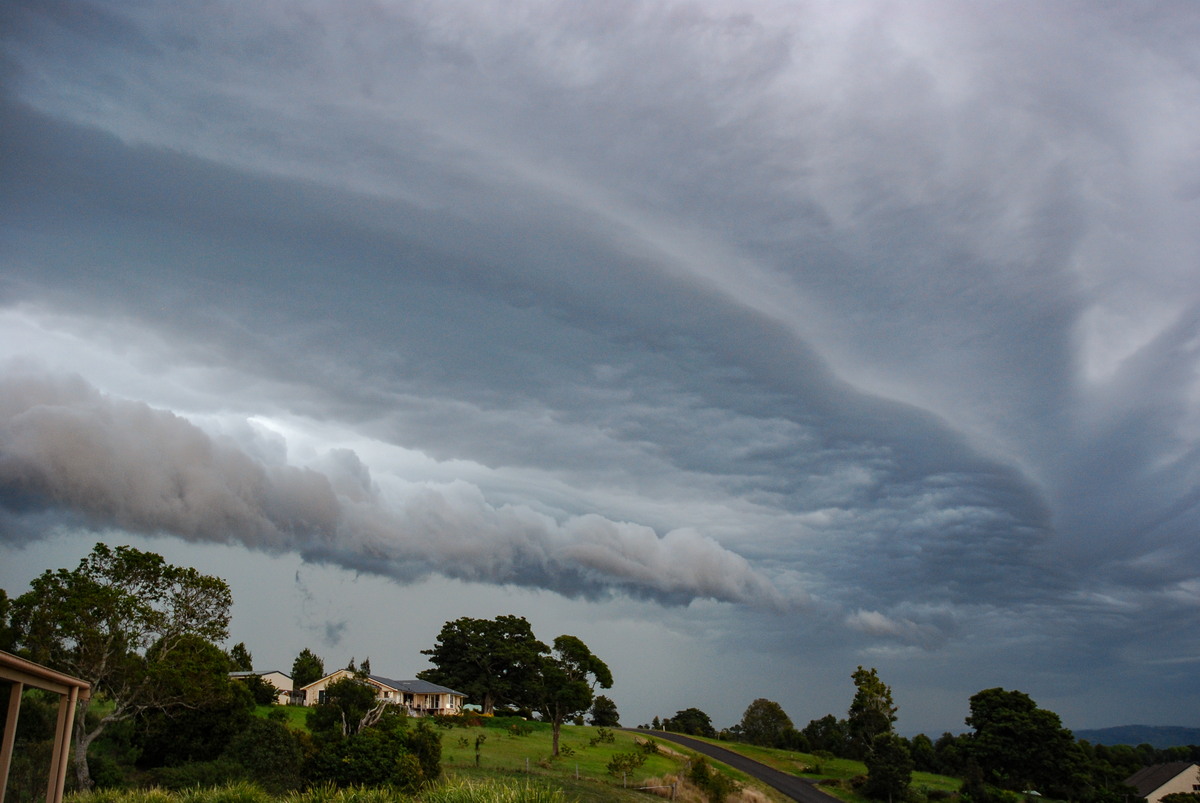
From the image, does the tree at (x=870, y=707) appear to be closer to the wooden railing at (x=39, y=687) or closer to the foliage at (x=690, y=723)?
the foliage at (x=690, y=723)

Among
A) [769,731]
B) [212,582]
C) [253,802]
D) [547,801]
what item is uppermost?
[212,582]

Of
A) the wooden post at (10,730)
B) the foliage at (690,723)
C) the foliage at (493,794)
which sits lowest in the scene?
the foliage at (690,723)

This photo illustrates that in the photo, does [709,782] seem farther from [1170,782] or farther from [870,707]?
[1170,782]

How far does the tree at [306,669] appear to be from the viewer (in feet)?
328

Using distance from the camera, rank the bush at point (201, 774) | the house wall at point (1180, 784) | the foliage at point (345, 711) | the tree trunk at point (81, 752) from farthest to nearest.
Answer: the house wall at point (1180, 784)
the foliage at point (345, 711)
the bush at point (201, 774)
the tree trunk at point (81, 752)

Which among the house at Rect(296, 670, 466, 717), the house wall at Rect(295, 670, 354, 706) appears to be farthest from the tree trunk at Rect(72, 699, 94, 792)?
the house wall at Rect(295, 670, 354, 706)

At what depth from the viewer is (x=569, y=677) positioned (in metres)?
67.1

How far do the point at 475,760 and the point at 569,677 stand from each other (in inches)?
652

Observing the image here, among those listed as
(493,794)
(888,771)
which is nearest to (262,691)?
(888,771)

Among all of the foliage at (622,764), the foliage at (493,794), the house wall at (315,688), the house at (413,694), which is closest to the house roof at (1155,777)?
the foliage at (622,764)

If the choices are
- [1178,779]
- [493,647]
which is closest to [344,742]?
[493,647]

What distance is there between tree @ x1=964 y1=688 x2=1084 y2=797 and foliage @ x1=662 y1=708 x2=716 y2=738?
50.2 metres

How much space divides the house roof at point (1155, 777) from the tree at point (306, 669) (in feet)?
293

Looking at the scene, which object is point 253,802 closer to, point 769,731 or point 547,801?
point 547,801
